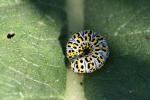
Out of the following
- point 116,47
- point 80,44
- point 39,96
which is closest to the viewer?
point 39,96

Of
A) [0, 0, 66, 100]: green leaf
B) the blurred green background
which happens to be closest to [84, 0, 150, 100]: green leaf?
the blurred green background

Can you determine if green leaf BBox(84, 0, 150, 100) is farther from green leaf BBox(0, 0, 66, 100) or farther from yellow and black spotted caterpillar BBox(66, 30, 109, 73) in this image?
green leaf BBox(0, 0, 66, 100)

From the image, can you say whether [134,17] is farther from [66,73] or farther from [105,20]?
[66,73]

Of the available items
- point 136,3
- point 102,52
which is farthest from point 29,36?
point 136,3

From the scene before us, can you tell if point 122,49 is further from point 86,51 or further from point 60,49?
point 86,51

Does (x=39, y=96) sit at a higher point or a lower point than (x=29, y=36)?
lower

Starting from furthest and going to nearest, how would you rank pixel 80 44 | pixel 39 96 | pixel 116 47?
pixel 80 44 → pixel 116 47 → pixel 39 96

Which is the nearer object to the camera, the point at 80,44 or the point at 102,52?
the point at 102,52
